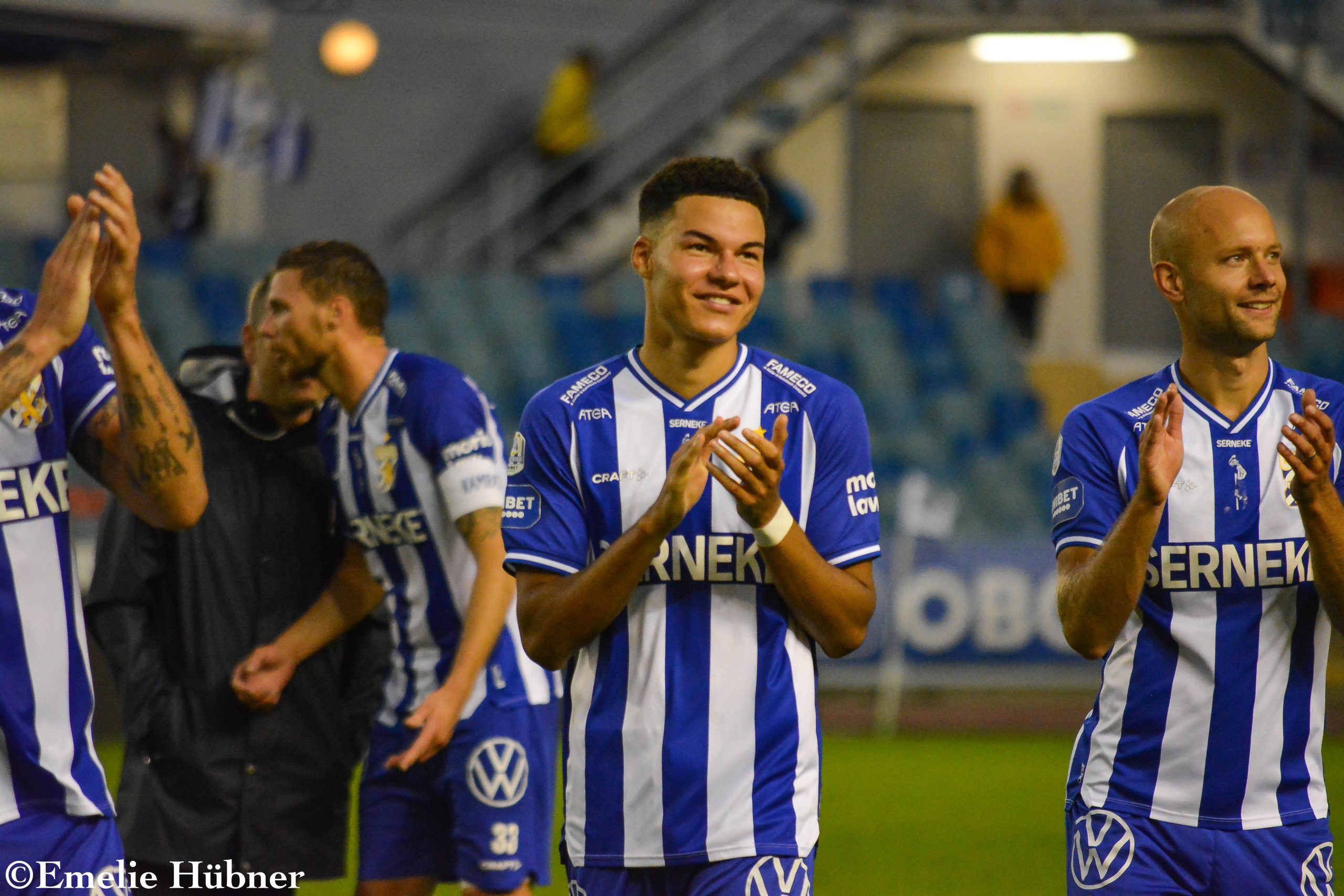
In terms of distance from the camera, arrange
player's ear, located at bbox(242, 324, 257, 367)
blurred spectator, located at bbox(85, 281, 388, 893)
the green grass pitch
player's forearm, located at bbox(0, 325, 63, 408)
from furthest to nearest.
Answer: the green grass pitch, player's ear, located at bbox(242, 324, 257, 367), blurred spectator, located at bbox(85, 281, 388, 893), player's forearm, located at bbox(0, 325, 63, 408)

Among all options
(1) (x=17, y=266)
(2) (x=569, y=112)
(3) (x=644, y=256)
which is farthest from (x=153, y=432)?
(2) (x=569, y=112)

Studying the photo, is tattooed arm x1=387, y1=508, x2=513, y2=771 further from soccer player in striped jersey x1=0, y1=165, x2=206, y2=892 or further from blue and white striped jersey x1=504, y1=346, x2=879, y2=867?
soccer player in striped jersey x1=0, y1=165, x2=206, y2=892

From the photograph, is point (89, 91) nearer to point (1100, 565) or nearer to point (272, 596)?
point (272, 596)

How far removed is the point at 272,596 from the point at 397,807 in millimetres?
635

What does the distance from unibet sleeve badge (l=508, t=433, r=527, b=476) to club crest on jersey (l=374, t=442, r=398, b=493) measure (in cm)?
94

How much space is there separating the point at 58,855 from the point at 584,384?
130 centimetres

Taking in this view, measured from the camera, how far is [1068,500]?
344 cm

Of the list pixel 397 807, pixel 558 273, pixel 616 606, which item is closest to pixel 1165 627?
pixel 616 606

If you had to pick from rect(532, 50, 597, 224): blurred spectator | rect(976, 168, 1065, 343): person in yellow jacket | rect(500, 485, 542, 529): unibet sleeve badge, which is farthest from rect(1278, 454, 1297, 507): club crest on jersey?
rect(532, 50, 597, 224): blurred spectator

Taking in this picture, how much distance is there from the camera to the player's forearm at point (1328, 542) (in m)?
3.14

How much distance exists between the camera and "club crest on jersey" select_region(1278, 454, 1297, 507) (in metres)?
3.36

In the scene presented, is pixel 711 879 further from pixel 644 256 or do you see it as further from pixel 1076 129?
pixel 1076 129

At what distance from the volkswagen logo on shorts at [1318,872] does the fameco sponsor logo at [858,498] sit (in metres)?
1.13

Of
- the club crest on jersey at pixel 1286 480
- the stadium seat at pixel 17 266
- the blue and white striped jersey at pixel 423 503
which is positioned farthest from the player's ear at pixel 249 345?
the stadium seat at pixel 17 266
